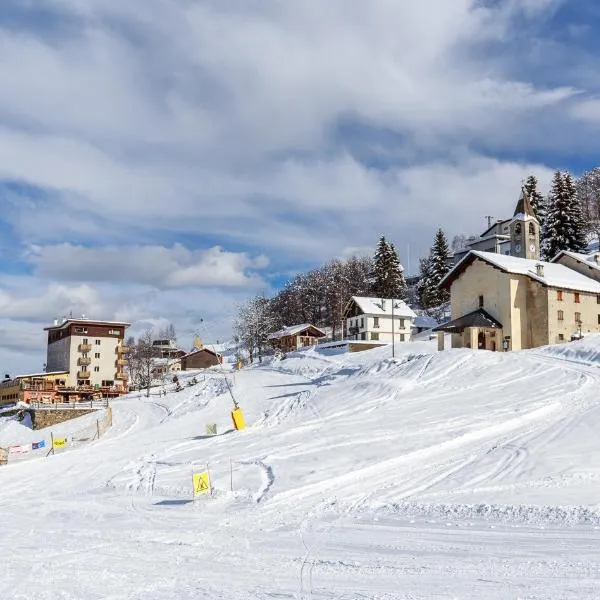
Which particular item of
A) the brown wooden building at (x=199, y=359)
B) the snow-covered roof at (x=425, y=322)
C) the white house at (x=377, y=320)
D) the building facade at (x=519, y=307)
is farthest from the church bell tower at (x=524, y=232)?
the brown wooden building at (x=199, y=359)

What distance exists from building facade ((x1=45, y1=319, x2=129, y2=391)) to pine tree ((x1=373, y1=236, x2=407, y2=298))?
127ft

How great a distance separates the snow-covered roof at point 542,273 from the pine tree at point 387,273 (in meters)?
28.7

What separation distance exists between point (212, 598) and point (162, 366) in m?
99.2

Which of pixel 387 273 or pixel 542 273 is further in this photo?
pixel 387 273

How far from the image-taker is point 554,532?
12086 mm

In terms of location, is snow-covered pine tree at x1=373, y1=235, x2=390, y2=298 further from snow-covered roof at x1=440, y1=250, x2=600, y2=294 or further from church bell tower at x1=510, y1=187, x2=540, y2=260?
snow-covered roof at x1=440, y1=250, x2=600, y2=294

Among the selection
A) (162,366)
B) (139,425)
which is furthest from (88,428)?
(162,366)

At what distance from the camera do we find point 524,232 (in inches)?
2655

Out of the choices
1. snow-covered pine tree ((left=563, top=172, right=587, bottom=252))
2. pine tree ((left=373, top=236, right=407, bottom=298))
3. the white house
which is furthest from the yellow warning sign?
pine tree ((left=373, top=236, right=407, bottom=298))

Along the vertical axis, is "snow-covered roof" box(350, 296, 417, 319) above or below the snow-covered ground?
above

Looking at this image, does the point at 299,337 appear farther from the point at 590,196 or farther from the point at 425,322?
the point at 590,196

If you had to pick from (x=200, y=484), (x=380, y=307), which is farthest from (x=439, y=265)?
(x=200, y=484)

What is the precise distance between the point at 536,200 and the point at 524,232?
2204cm

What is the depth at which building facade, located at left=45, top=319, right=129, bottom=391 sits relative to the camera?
9194 cm
